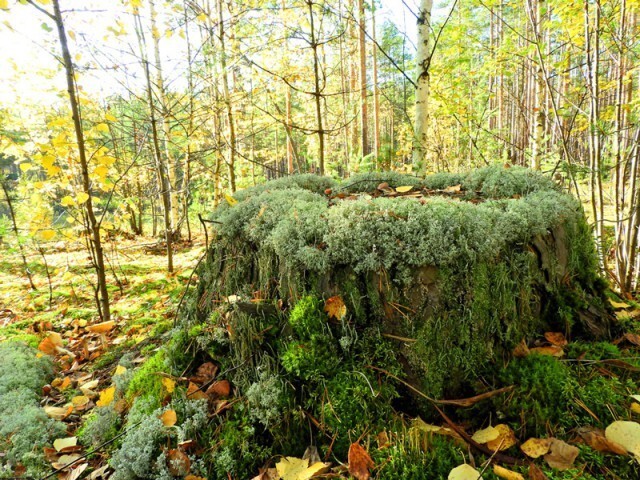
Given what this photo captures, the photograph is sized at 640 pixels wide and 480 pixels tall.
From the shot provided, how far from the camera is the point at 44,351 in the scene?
3180mm

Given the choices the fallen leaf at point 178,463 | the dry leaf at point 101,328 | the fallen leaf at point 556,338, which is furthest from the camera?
the dry leaf at point 101,328

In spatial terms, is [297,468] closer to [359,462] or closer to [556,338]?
[359,462]

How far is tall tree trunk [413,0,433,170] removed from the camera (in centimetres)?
376

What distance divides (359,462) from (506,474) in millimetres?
623

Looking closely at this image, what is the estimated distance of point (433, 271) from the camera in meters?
1.81

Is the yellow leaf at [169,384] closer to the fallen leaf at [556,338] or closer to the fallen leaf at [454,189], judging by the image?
the fallen leaf at [556,338]

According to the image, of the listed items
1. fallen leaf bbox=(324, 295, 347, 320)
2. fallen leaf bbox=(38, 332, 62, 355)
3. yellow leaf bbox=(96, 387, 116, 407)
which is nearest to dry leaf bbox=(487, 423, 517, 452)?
fallen leaf bbox=(324, 295, 347, 320)

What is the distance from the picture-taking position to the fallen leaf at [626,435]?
1.48 metres

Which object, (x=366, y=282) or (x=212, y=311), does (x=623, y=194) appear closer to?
(x=366, y=282)

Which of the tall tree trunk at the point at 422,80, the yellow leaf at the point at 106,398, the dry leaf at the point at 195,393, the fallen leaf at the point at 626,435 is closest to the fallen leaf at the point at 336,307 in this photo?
the dry leaf at the point at 195,393

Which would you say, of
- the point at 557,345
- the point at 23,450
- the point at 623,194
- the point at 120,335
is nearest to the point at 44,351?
the point at 120,335

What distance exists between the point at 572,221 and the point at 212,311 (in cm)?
261

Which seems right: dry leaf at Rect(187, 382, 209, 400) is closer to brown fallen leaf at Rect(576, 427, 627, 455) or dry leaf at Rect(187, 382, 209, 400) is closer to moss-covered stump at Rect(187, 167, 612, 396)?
moss-covered stump at Rect(187, 167, 612, 396)

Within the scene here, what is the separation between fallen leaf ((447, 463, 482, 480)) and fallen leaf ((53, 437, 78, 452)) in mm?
2116
